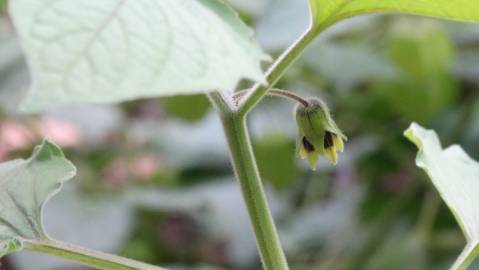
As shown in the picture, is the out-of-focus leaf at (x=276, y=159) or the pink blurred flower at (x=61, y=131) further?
the pink blurred flower at (x=61, y=131)

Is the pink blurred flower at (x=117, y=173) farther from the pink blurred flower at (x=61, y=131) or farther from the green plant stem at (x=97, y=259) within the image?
the green plant stem at (x=97, y=259)

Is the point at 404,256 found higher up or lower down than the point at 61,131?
lower down

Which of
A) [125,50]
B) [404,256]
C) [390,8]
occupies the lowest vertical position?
[125,50]

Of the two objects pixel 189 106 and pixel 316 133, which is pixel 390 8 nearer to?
pixel 316 133

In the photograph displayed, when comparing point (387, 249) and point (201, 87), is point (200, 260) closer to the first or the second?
point (387, 249)

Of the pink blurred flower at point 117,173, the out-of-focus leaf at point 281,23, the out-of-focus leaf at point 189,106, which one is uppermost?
the pink blurred flower at point 117,173

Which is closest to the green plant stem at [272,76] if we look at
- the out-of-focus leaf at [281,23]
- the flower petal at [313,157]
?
the flower petal at [313,157]

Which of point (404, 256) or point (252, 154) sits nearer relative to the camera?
point (252, 154)

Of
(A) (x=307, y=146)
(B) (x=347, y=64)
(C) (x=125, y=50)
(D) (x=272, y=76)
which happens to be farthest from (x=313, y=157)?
(B) (x=347, y=64)
